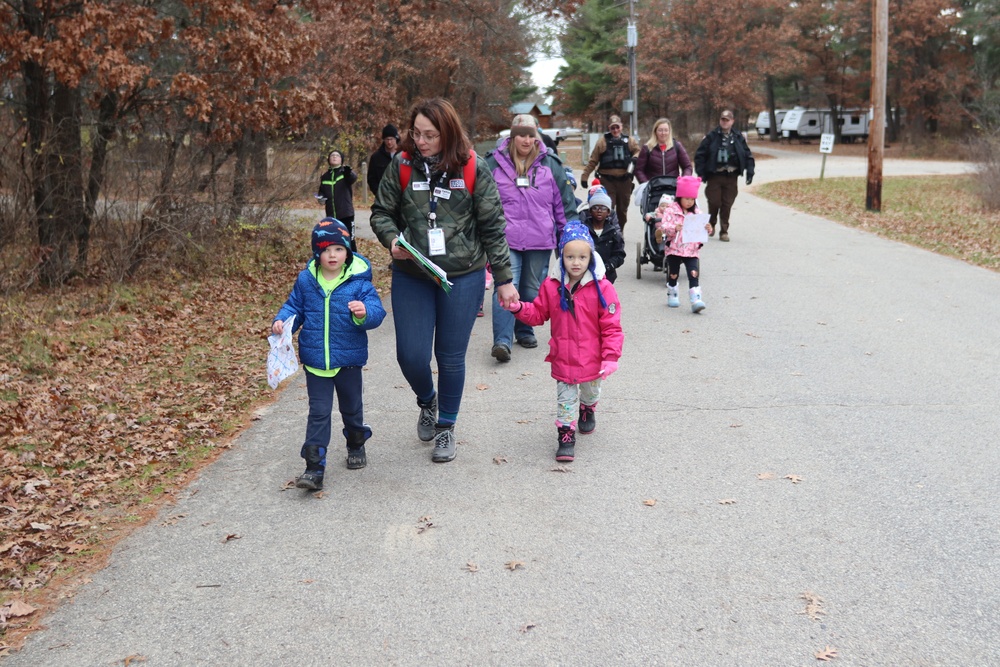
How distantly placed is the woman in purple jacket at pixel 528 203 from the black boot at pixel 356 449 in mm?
2806

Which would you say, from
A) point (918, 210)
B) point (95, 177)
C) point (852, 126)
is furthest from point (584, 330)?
point (852, 126)

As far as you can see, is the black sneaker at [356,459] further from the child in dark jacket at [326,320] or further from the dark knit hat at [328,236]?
the dark knit hat at [328,236]

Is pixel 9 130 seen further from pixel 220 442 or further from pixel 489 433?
pixel 489 433

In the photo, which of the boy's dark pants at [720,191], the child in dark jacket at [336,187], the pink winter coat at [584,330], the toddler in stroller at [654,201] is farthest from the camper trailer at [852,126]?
the pink winter coat at [584,330]

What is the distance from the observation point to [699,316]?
1046 cm

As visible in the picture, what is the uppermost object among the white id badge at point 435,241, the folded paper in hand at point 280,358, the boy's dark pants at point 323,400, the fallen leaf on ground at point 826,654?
the white id badge at point 435,241

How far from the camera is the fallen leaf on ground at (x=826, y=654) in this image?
362 centimetres

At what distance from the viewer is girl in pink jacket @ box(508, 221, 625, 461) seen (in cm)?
599

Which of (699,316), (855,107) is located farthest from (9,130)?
(855,107)

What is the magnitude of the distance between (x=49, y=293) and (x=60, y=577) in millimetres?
8007

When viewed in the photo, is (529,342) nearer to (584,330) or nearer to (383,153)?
(584,330)

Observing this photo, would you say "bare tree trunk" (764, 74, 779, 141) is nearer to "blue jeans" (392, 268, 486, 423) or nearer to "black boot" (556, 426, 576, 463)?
"black boot" (556, 426, 576, 463)

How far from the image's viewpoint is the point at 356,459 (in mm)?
5930

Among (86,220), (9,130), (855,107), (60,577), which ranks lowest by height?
(60,577)
